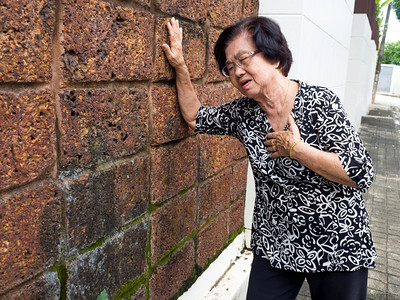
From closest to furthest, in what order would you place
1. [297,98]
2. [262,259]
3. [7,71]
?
[7,71] → [297,98] → [262,259]

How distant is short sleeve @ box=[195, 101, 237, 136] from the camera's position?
226 cm

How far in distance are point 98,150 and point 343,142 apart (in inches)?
41.4

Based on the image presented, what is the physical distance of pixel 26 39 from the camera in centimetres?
123

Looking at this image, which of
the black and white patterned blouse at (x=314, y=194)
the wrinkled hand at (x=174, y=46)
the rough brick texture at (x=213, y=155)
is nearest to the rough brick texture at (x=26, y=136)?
the wrinkled hand at (x=174, y=46)

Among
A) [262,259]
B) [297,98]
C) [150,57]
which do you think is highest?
[150,57]

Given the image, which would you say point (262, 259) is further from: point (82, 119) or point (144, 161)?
point (82, 119)

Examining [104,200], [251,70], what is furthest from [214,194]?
[104,200]

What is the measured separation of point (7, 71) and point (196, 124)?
3.99ft

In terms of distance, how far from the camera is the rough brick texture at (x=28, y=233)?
4.07ft

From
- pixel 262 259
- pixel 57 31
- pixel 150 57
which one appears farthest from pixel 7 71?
pixel 262 259

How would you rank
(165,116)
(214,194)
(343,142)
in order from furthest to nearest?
(214,194) → (165,116) → (343,142)

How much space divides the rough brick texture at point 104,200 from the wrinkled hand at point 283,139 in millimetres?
603

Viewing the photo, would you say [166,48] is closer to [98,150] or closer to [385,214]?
[98,150]

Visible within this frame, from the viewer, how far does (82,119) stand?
1496mm
